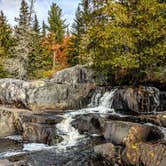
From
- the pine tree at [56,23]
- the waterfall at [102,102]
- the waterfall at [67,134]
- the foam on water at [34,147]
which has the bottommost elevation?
the foam on water at [34,147]

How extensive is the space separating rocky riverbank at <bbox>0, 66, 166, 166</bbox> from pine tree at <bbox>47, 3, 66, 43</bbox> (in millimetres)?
24241

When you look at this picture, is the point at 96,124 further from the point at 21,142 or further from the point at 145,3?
the point at 145,3

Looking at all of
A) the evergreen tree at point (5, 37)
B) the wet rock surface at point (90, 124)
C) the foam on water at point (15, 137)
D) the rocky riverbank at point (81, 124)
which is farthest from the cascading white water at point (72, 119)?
the evergreen tree at point (5, 37)

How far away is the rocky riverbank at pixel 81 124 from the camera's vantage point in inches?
507

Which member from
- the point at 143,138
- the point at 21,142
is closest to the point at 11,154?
the point at 21,142

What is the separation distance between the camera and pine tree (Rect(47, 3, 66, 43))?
176ft

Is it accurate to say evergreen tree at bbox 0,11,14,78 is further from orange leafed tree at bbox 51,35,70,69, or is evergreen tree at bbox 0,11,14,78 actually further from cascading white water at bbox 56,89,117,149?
cascading white water at bbox 56,89,117,149

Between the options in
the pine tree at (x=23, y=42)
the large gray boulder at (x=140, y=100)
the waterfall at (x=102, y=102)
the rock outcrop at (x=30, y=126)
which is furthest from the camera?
the pine tree at (x=23, y=42)

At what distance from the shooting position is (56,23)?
54281 mm

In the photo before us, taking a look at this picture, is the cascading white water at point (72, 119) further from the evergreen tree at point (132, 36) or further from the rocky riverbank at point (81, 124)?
the evergreen tree at point (132, 36)

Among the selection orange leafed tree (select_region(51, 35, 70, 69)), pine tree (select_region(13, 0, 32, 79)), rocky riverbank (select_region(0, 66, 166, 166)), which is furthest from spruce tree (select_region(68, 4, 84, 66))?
rocky riverbank (select_region(0, 66, 166, 166))

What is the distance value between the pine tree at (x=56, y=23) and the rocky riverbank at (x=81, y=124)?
24241 millimetres

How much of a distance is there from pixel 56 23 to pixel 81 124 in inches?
1489

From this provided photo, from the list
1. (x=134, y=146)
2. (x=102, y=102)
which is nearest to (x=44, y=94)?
(x=102, y=102)
